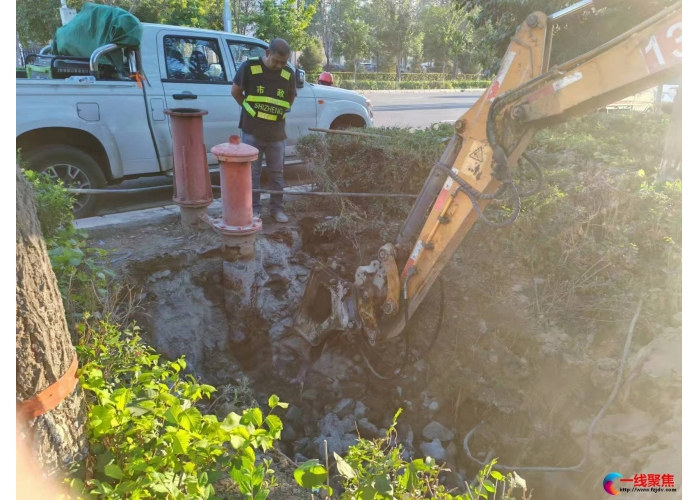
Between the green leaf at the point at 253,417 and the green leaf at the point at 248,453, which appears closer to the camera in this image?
the green leaf at the point at 248,453

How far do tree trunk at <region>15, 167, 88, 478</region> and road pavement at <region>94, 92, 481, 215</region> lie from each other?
458 cm

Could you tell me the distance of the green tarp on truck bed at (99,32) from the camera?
598 cm

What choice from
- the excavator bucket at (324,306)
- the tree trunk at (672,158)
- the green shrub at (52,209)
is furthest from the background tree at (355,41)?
the green shrub at (52,209)

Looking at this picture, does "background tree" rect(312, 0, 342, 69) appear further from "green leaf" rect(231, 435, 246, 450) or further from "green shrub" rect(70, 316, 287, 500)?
"green leaf" rect(231, 435, 246, 450)

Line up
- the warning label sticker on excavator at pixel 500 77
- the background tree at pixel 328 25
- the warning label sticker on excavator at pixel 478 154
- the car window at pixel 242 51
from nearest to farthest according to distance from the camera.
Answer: the warning label sticker on excavator at pixel 500 77
the warning label sticker on excavator at pixel 478 154
the car window at pixel 242 51
the background tree at pixel 328 25

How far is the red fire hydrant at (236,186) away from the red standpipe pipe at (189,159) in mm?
614

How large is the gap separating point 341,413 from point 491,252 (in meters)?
2.17

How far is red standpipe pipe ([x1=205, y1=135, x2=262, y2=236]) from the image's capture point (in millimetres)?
4172

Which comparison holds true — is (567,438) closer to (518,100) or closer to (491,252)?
(491,252)

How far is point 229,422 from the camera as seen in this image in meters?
2.01

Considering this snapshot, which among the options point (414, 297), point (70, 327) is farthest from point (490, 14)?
point (70, 327)

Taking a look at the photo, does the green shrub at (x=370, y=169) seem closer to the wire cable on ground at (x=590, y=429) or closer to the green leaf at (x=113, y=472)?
the wire cable on ground at (x=590, y=429)

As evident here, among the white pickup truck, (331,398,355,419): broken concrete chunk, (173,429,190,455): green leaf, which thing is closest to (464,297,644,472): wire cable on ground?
(331,398,355,419): broken concrete chunk

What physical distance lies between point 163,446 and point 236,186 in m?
2.57
